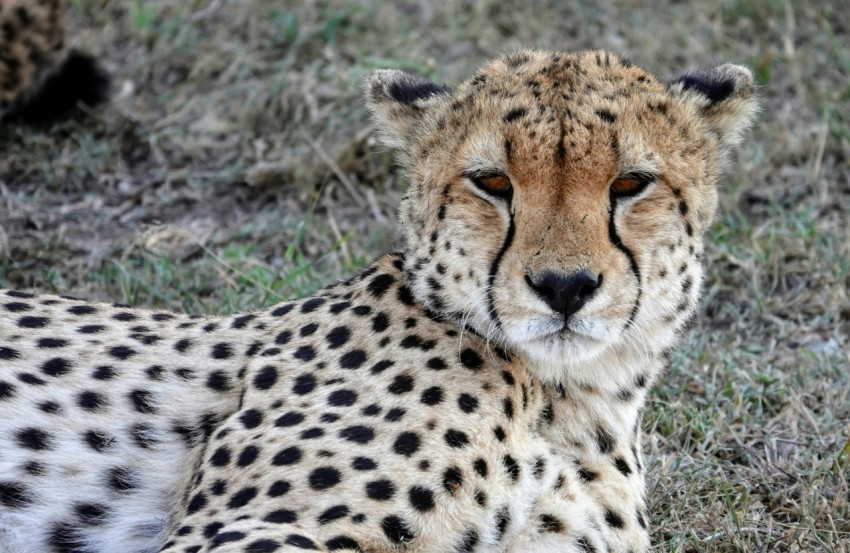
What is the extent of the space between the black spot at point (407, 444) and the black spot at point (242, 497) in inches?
12.8

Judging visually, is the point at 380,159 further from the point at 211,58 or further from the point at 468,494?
the point at 468,494

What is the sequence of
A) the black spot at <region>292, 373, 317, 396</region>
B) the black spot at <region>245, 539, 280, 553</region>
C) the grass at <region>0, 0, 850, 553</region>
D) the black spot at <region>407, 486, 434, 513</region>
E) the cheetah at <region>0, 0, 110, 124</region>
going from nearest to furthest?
the black spot at <region>245, 539, 280, 553</region>
the black spot at <region>407, 486, 434, 513</region>
the black spot at <region>292, 373, 317, 396</region>
the grass at <region>0, 0, 850, 553</region>
the cheetah at <region>0, 0, 110, 124</region>

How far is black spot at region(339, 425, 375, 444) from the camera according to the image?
2854mm

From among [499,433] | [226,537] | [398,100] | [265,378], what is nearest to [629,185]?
[499,433]

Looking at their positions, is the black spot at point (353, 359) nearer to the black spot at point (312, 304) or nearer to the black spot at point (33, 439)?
the black spot at point (312, 304)

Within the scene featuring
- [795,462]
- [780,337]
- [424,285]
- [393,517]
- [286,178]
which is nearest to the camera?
[393,517]

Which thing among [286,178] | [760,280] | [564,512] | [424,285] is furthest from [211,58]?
[564,512]

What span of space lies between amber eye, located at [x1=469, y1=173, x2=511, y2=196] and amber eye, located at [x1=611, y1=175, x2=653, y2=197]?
0.24m

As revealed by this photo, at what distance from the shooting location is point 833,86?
6.11 meters

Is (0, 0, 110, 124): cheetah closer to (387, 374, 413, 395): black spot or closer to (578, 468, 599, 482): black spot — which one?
(387, 374, 413, 395): black spot

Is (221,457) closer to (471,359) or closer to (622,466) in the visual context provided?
(471,359)

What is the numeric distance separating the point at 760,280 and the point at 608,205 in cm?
206

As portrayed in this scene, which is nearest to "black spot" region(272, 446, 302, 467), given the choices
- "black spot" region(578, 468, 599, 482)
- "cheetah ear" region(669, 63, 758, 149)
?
"black spot" region(578, 468, 599, 482)

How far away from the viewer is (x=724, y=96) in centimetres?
333
